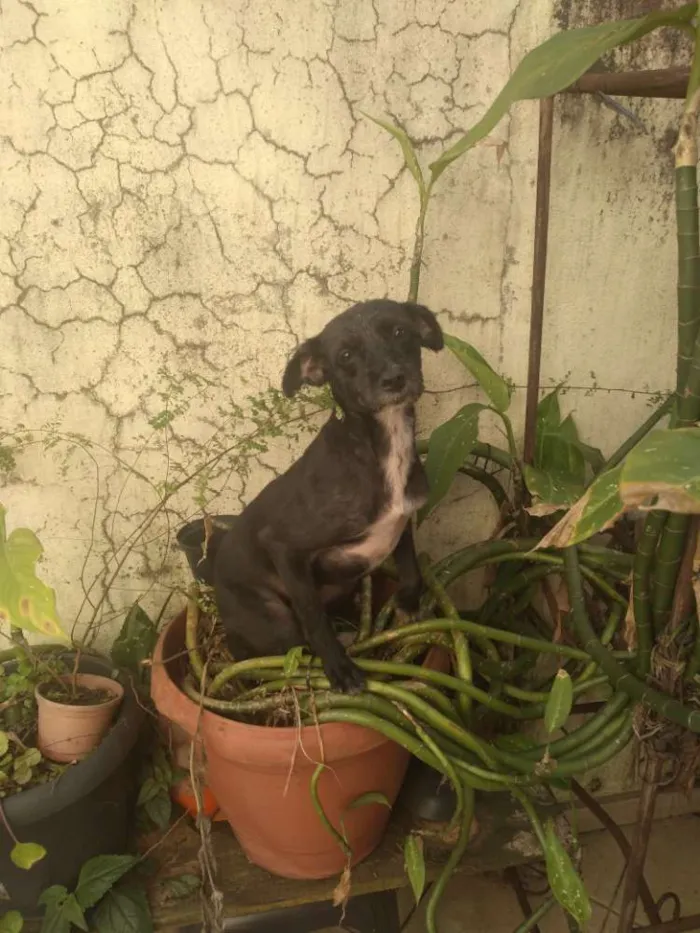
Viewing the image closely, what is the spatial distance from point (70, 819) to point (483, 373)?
1.18m

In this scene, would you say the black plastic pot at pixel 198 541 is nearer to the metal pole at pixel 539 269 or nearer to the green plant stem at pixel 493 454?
the green plant stem at pixel 493 454

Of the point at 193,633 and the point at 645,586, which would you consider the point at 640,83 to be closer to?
the point at 645,586

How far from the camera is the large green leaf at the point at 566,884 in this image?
1170 mm

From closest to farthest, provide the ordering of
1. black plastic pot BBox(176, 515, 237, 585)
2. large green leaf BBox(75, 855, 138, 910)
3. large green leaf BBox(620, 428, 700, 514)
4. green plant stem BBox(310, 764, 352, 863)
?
large green leaf BBox(620, 428, 700, 514) → green plant stem BBox(310, 764, 352, 863) → large green leaf BBox(75, 855, 138, 910) → black plastic pot BBox(176, 515, 237, 585)

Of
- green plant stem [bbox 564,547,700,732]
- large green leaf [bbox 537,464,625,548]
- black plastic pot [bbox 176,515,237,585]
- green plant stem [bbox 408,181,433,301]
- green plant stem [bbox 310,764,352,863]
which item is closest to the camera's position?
large green leaf [bbox 537,464,625,548]

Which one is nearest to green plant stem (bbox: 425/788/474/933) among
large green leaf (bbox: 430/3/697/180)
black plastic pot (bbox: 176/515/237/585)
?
black plastic pot (bbox: 176/515/237/585)

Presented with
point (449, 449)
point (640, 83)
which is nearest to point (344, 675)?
point (449, 449)

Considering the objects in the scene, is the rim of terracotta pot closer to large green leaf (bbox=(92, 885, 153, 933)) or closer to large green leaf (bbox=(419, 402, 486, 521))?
large green leaf (bbox=(92, 885, 153, 933))

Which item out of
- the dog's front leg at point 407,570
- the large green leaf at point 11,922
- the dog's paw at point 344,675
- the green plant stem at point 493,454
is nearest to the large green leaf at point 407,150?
the green plant stem at point 493,454

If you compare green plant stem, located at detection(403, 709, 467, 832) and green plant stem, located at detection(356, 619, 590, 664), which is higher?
green plant stem, located at detection(356, 619, 590, 664)

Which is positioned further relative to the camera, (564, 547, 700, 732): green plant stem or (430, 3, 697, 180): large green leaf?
(564, 547, 700, 732): green plant stem

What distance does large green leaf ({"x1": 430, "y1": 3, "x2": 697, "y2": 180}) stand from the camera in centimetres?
95

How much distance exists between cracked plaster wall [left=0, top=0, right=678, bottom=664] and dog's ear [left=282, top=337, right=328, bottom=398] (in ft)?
1.08

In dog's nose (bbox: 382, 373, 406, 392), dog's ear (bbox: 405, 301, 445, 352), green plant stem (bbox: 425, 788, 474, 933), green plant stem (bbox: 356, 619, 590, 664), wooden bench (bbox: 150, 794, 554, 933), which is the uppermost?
dog's ear (bbox: 405, 301, 445, 352)
